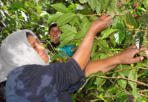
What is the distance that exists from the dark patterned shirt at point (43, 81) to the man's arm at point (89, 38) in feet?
0.18

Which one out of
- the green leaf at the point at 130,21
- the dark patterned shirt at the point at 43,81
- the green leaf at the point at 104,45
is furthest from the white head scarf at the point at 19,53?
the green leaf at the point at 130,21

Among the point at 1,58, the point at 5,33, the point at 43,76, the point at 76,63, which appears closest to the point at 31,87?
the point at 43,76

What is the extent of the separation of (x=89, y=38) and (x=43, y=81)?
0.43m

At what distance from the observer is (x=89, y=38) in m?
1.51

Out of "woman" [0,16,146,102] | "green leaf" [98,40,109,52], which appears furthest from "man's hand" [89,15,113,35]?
"green leaf" [98,40,109,52]

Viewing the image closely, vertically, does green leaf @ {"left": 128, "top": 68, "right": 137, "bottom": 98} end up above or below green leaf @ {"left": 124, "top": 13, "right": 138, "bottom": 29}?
below

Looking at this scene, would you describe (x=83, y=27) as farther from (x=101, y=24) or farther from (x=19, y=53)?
(x=19, y=53)

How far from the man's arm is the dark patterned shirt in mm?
56

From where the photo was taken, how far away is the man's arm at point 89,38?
1446 millimetres

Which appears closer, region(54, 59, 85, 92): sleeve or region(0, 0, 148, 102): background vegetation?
region(0, 0, 148, 102): background vegetation

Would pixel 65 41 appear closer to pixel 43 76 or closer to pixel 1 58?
pixel 43 76

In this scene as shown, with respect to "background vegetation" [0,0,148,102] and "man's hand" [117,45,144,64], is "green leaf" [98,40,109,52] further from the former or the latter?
"man's hand" [117,45,144,64]

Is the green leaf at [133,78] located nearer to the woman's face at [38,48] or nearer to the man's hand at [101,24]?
the man's hand at [101,24]

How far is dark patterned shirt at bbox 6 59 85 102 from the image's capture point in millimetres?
1512
